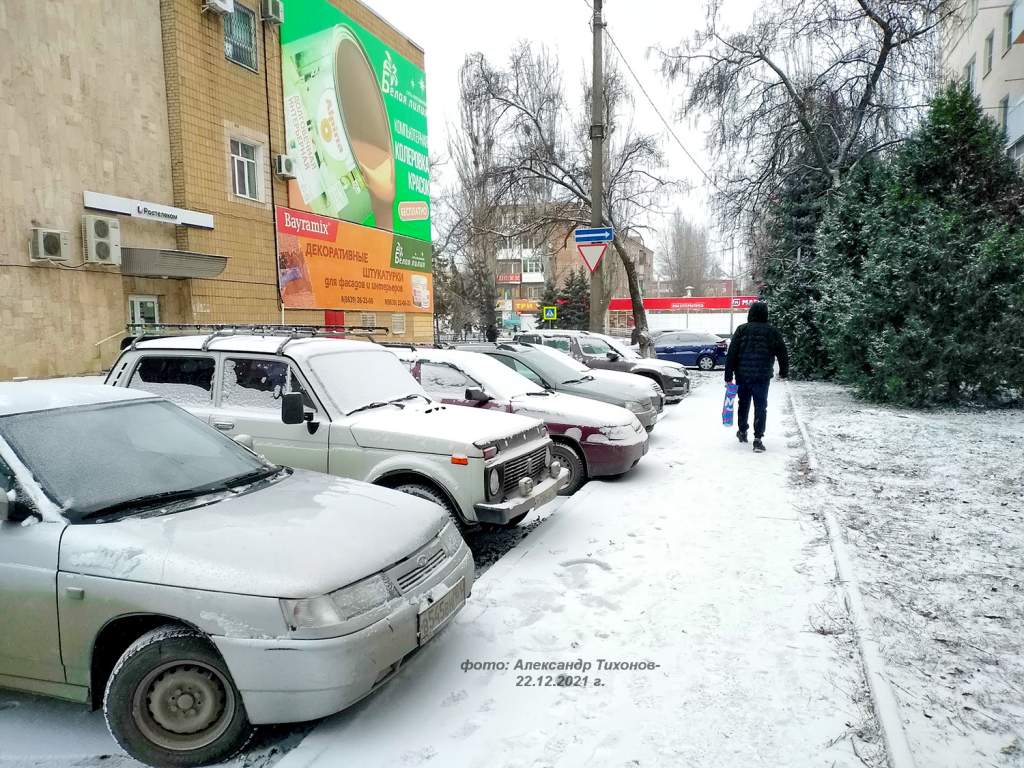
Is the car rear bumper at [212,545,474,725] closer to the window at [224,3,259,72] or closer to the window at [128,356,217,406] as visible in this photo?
Result: the window at [128,356,217,406]

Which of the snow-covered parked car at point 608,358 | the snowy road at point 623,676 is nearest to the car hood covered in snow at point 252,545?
the snowy road at point 623,676

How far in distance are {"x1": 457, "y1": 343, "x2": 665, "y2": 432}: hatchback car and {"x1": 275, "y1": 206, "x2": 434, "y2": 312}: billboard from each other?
29.4ft

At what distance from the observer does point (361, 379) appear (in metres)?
5.65

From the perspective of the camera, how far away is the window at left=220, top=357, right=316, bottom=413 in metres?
5.36

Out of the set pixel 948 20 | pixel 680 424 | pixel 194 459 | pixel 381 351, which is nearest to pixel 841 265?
pixel 948 20

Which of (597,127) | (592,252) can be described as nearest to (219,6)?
(597,127)

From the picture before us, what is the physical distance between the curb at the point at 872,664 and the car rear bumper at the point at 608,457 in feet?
7.10

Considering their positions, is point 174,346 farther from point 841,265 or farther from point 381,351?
point 841,265

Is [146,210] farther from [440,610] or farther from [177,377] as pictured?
[440,610]

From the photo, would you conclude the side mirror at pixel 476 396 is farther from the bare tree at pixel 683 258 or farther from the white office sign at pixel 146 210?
the bare tree at pixel 683 258

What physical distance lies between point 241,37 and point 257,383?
1305 centimetres

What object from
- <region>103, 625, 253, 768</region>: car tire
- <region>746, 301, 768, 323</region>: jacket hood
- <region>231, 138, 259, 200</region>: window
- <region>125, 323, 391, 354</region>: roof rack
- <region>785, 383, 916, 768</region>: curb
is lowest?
<region>785, 383, 916, 768</region>: curb

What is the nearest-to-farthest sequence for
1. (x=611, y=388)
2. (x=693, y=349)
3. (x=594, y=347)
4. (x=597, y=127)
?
(x=611, y=388) → (x=597, y=127) → (x=594, y=347) → (x=693, y=349)

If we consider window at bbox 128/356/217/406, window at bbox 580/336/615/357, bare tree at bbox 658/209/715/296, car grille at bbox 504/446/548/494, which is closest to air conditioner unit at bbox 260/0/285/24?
window at bbox 580/336/615/357
